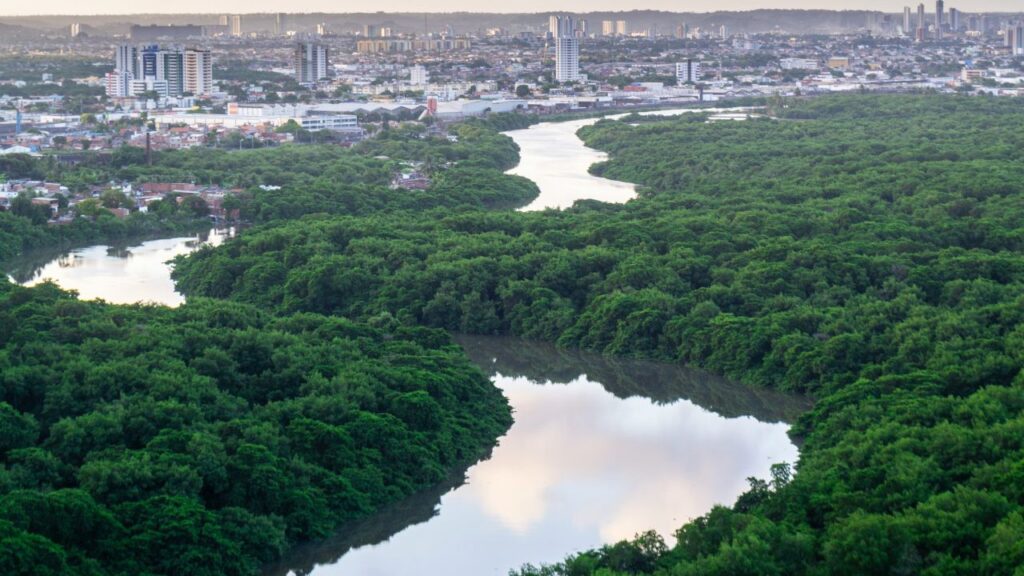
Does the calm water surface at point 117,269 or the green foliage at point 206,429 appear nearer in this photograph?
the green foliage at point 206,429

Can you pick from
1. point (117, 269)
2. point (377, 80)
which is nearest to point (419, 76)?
point (377, 80)

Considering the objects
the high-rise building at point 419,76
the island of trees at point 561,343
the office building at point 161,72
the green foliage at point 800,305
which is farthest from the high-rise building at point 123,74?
the green foliage at point 800,305

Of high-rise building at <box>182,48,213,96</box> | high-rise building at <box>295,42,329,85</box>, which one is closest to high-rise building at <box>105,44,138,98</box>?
high-rise building at <box>182,48,213,96</box>

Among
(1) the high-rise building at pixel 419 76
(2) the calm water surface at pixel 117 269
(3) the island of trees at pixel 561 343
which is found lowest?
(2) the calm water surface at pixel 117 269

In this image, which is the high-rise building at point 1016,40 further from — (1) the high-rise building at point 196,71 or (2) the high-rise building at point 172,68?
(2) the high-rise building at point 172,68

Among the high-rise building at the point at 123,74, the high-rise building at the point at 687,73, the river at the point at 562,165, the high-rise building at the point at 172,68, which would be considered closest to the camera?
the river at the point at 562,165

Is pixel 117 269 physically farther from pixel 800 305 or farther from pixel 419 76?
pixel 419 76
